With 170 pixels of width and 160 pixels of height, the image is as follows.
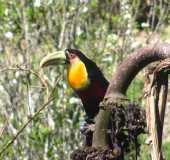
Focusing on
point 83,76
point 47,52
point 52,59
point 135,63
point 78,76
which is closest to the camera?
point 135,63

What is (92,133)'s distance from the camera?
1.86m

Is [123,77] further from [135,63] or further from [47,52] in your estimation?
[47,52]

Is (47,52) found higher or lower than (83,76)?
higher

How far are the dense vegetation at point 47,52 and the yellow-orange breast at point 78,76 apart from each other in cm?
191

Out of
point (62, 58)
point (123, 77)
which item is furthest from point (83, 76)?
point (123, 77)

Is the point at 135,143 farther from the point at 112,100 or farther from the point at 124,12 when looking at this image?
the point at 124,12

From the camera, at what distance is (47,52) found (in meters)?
5.27

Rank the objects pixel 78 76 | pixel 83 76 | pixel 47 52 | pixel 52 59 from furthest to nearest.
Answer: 1. pixel 47 52
2. pixel 78 76
3. pixel 83 76
4. pixel 52 59

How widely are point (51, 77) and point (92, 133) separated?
3259 mm

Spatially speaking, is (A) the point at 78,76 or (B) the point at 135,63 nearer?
(B) the point at 135,63

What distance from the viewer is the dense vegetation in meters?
4.89

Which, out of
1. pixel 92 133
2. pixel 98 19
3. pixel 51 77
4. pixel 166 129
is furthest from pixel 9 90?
pixel 92 133

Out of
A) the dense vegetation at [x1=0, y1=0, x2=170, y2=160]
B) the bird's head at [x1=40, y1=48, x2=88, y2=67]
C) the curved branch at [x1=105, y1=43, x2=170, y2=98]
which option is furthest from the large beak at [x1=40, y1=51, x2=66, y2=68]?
the dense vegetation at [x1=0, y1=0, x2=170, y2=160]

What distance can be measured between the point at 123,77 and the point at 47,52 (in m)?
3.57
